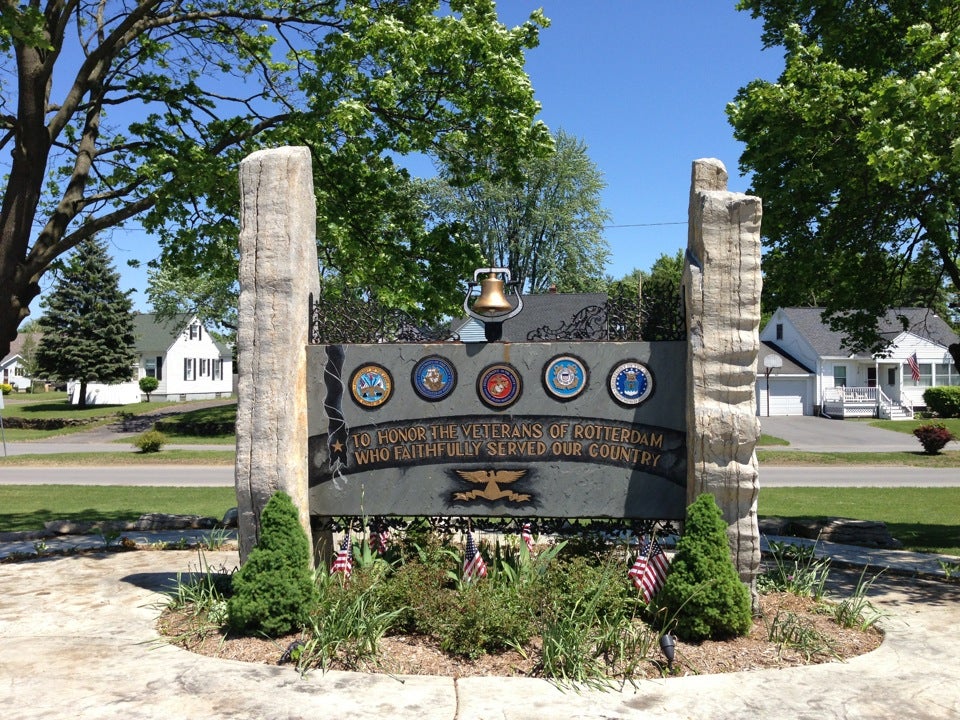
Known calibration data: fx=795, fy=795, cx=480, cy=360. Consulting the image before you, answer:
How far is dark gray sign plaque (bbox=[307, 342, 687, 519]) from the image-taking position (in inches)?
290

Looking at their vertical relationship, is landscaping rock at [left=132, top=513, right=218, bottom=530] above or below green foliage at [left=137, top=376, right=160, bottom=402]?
below

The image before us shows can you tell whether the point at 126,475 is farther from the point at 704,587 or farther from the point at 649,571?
the point at 704,587

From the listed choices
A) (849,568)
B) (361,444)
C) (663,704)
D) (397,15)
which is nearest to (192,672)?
(361,444)

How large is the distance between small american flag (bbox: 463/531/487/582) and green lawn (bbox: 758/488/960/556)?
6.49 m

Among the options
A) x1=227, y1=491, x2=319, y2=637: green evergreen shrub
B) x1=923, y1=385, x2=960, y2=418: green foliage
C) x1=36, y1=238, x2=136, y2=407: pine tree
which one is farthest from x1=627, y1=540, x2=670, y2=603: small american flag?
x1=36, y1=238, x2=136, y2=407: pine tree

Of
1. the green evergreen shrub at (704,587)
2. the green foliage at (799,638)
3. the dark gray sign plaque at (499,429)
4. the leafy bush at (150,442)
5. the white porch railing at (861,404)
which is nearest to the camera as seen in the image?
the green foliage at (799,638)

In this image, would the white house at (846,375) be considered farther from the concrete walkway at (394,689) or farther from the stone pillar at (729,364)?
the concrete walkway at (394,689)

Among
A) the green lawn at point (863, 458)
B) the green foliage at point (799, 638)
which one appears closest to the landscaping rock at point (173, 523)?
the green foliage at point (799, 638)

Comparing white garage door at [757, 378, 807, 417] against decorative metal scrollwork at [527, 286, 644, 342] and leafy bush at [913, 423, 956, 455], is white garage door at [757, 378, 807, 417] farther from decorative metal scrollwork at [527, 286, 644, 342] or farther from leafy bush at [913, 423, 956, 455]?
decorative metal scrollwork at [527, 286, 644, 342]

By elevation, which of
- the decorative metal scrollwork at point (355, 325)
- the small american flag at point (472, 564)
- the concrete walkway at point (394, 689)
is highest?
the decorative metal scrollwork at point (355, 325)

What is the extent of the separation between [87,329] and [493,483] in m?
42.0

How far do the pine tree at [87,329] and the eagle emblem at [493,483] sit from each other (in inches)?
1600

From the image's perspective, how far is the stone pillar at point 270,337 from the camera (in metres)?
7.23

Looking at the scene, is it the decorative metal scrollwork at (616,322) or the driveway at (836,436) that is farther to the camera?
the driveway at (836,436)
